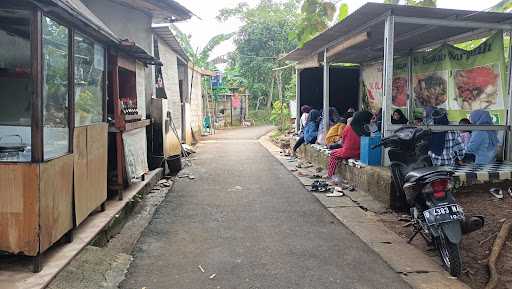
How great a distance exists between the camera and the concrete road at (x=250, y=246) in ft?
14.0

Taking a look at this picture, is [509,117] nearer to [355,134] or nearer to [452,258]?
[355,134]

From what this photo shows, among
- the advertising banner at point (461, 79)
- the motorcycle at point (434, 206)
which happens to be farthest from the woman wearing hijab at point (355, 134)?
the motorcycle at point (434, 206)

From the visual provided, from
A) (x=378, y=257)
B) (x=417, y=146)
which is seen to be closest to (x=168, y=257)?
(x=378, y=257)

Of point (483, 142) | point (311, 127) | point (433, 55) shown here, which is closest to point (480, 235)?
point (483, 142)

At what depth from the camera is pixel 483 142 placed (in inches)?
321

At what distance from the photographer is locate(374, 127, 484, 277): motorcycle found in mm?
4426

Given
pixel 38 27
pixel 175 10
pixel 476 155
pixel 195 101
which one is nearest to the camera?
pixel 38 27

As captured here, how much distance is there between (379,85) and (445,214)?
9196 mm

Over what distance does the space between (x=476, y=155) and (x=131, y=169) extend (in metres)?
6.22

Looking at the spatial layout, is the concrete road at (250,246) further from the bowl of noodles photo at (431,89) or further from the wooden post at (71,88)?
the bowl of noodles photo at (431,89)

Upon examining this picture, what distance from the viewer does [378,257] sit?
493 cm

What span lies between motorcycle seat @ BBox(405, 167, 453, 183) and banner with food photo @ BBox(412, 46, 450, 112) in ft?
17.6

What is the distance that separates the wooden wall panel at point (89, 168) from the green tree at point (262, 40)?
22981 mm

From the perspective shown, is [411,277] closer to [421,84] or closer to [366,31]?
[366,31]
